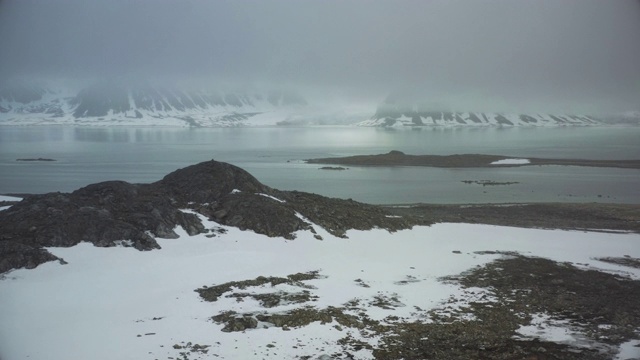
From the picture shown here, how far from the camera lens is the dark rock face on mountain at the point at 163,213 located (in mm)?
15750

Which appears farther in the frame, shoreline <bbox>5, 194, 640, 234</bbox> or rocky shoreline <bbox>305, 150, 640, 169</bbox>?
rocky shoreline <bbox>305, 150, 640, 169</bbox>

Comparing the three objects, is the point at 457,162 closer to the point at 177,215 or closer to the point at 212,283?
the point at 177,215

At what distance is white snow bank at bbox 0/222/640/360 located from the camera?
414 inches

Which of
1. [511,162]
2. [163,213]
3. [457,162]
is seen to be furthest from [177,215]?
[511,162]

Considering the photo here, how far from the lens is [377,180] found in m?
54.7

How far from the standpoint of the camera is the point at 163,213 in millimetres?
18438

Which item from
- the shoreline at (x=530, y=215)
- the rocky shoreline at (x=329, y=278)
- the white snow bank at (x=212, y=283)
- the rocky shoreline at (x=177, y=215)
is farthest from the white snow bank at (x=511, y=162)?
the rocky shoreline at (x=329, y=278)

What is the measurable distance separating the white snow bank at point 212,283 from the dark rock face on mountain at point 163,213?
1.72 ft

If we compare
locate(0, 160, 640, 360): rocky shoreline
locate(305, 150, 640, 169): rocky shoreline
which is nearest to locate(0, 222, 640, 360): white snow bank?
locate(0, 160, 640, 360): rocky shoreline

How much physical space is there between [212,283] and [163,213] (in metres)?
4.80

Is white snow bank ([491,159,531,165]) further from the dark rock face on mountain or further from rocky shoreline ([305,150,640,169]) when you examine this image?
the dark rock face on mountain

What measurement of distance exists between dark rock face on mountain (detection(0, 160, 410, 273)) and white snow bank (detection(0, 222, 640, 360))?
524 millimetres

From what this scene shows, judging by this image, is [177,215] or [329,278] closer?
[329,278]

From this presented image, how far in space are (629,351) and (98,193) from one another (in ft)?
59.5
